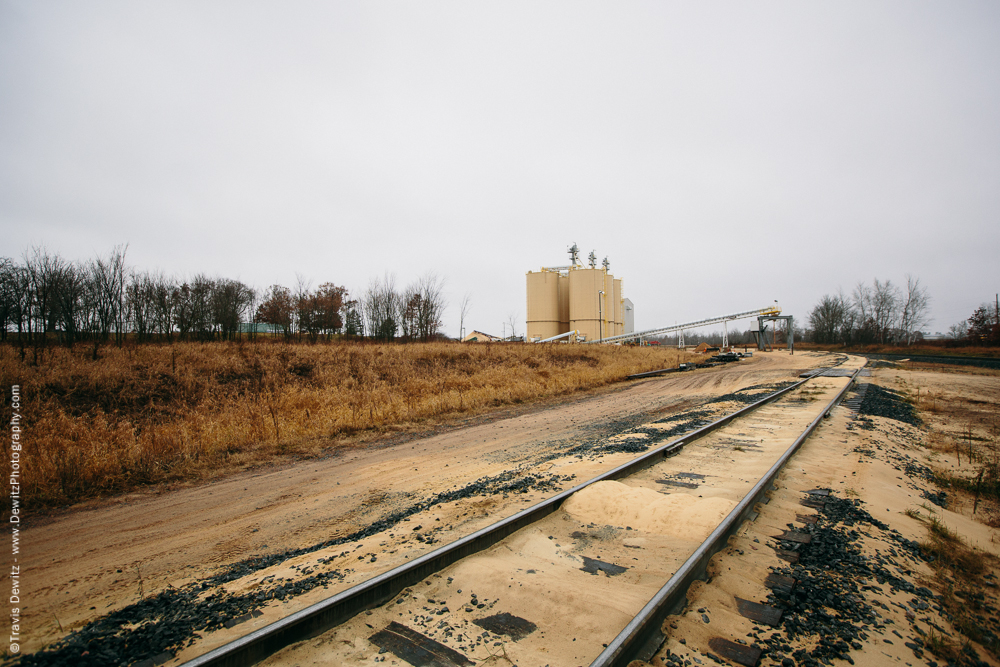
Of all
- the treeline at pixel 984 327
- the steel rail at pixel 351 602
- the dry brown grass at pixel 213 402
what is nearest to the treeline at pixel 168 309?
the dry brown grass at pixel 213 402

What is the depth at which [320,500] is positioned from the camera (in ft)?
19.2

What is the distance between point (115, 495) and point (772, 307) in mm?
58028

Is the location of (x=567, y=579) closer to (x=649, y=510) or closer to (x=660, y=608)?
(x=660, y=608)

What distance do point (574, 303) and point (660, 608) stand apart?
46.2 metres

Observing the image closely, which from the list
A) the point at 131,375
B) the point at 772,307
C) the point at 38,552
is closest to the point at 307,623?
the point at 38,552

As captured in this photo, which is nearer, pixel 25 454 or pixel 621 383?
pixel 25 454

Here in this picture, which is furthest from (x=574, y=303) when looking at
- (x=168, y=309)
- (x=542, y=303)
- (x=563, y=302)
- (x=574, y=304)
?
(x=168, y=309)

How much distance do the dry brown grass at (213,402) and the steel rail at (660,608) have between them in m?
7.50

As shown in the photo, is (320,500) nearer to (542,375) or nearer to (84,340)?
(542,375)

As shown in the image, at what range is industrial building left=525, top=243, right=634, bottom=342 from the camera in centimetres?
4741

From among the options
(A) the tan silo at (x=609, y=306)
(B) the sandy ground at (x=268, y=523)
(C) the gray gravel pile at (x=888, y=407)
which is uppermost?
(A) the tan silo at (x=609, y=306)

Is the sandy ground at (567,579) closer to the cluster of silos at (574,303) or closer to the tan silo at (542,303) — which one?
the cluster of silos at (574,303)

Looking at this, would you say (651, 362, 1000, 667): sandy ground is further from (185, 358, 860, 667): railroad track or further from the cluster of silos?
the cluster of silos

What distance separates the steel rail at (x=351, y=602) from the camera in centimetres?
258
